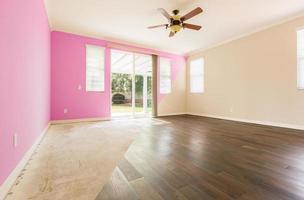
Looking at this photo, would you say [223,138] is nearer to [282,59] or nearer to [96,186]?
[96,186]

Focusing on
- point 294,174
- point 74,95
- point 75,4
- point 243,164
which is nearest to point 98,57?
point 74,95

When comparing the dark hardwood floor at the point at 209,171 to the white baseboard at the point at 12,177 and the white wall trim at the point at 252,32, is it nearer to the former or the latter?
the white baseboard at the point at 12,177

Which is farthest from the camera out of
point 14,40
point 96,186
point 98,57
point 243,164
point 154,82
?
point 154,82

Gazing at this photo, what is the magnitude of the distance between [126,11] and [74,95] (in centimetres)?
295

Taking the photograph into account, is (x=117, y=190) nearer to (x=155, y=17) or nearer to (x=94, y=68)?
(x=155, y=17)

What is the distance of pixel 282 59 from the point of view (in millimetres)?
4055

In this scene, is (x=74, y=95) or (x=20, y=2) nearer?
(x=20, y=2)

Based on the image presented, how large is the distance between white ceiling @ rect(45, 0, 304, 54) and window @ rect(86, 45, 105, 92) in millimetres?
519

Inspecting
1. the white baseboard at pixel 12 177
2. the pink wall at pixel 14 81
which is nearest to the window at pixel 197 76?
the pink wall at pixel 14 81

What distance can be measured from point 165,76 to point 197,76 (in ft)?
4.76

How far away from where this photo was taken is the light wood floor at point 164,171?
4.20ft

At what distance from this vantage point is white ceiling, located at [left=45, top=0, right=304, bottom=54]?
127 inches

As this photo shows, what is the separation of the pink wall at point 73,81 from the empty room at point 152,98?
31 millimetres

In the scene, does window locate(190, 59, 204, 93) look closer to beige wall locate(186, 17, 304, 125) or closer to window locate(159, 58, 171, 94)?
beige wall locate(186, 17, 304, 125)
